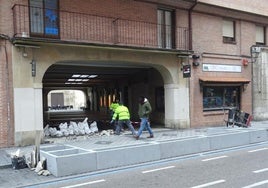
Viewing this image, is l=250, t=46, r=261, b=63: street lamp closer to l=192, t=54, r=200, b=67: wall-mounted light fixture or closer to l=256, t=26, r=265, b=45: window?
l=256, t=26, r=265, b=45: window

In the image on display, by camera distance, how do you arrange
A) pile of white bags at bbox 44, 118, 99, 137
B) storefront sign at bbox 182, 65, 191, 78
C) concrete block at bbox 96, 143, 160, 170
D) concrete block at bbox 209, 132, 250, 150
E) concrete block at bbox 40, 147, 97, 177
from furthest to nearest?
storefront sign at bbox 182, 65, 191, 78 → pile of white bags at bbox 44, 118, 99, 137 → concrete block at bbox 209, 132, 250, 150 → concrete block at bbox 96, 143, 160, 170 → concrete block at bbox 40, 147, 97, 177

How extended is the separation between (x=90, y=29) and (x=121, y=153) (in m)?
6.81

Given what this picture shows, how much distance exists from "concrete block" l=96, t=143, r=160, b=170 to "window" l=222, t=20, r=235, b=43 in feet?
38.1

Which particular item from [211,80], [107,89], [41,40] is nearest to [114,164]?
[41,40]

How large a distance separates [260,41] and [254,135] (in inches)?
410

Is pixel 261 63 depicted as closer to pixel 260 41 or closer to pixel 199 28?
pixel 260 41

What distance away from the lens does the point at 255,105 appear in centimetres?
2161

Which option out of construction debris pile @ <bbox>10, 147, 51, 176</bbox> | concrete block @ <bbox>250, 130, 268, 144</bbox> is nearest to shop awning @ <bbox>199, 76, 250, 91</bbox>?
concrete block @ <bbox>250, 130, 268, 144</bbox>

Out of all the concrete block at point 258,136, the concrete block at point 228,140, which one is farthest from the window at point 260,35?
the concrete block at point 228,140

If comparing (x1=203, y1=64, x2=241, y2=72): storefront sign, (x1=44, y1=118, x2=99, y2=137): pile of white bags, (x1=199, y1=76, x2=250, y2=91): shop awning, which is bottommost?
(x1=44, y1=118, x2=99, y2=137): pile of white bags

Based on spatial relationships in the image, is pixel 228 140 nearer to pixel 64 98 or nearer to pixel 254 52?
pixel 254 52

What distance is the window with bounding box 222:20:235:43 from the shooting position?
20.1 meters

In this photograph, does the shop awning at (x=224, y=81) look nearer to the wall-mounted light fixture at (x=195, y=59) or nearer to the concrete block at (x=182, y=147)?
the wall-mounted light fixture at (x=195, y=59)

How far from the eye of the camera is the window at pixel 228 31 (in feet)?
65.9
